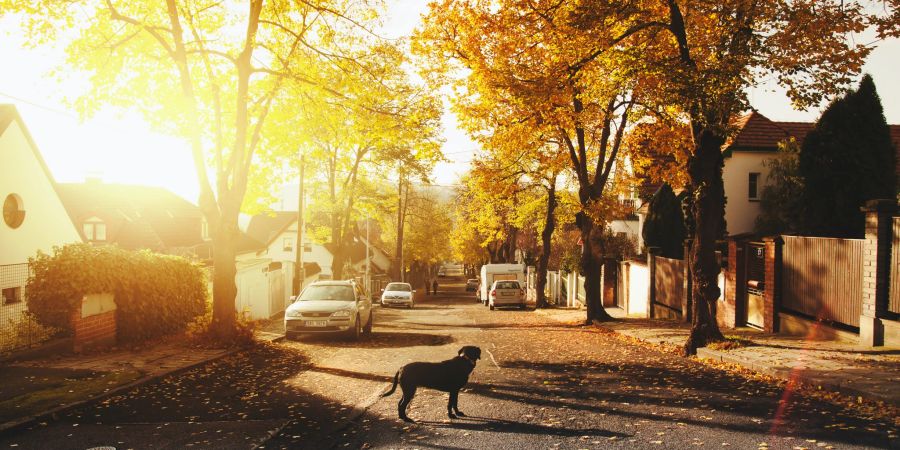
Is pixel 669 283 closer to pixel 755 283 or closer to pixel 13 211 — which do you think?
pixel 755 283

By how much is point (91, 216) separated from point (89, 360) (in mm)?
31261

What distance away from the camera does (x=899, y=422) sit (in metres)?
6.94

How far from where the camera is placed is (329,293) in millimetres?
18078

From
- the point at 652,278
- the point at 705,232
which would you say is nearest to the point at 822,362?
the point at 705,232

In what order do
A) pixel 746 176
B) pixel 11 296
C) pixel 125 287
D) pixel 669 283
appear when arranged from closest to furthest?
pixel 11 296 < pixel 125 287 < pixel 669 283 < pixel 746 176

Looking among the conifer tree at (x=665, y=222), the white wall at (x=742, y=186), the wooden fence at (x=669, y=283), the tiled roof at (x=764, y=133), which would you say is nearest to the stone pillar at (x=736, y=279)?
the wooden fence at (x=669, y=283)

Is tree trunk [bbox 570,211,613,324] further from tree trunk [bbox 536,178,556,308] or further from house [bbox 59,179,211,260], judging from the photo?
house [bbox 59,179,211,260]

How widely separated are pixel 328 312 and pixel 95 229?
29462 millimetres

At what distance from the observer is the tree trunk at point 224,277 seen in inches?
605

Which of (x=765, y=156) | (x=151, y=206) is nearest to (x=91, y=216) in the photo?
(x=151, y=206)

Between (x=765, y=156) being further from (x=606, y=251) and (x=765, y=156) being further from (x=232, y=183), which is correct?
(x=232, y=183)

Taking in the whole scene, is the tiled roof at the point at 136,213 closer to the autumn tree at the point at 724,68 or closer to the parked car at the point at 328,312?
the parked car at the point at 328,312

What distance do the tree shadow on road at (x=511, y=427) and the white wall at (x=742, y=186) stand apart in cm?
2811

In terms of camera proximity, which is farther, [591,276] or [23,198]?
[591,276]
